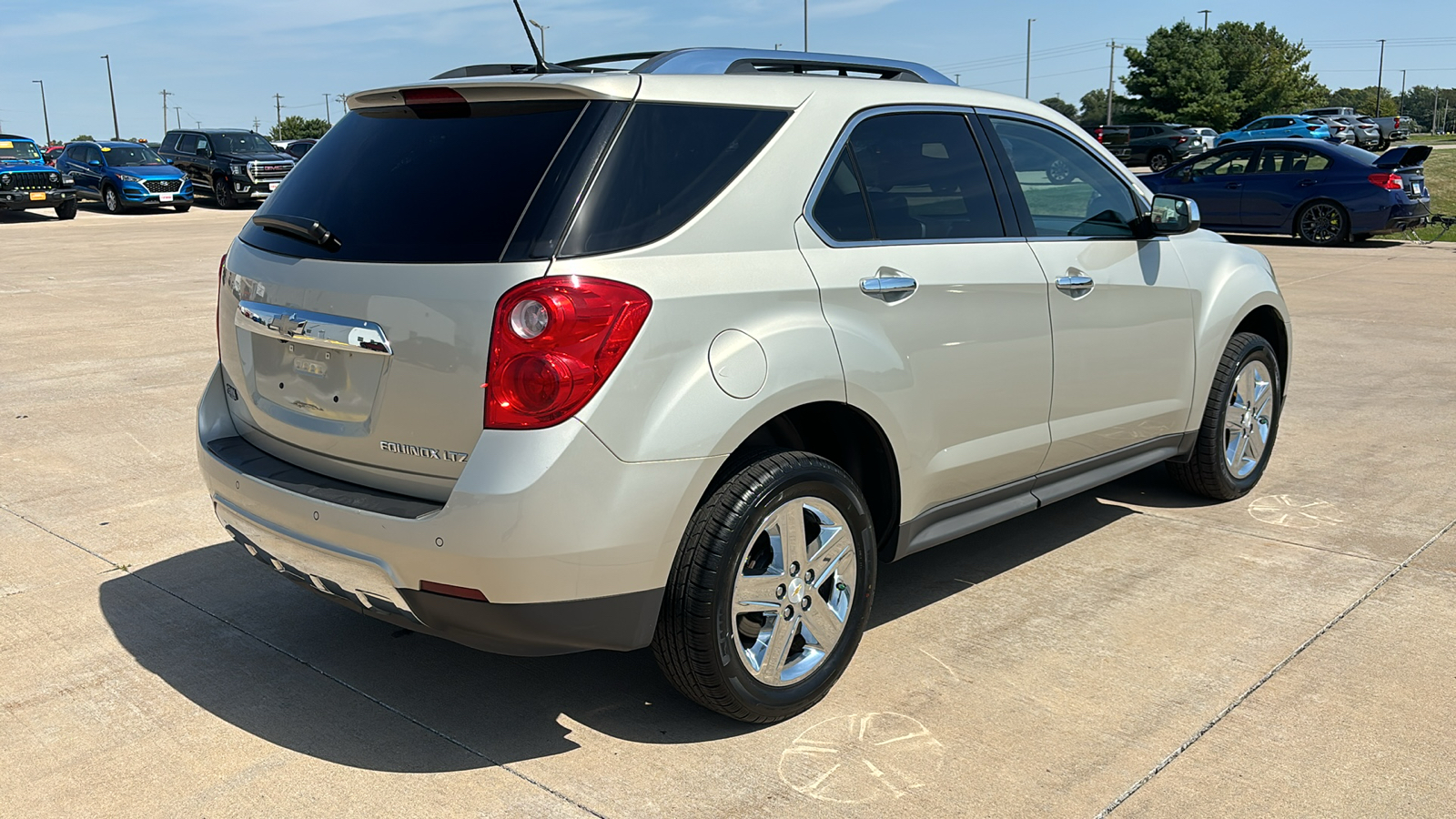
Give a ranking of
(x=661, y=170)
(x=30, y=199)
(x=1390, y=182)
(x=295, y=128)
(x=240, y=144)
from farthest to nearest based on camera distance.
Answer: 1. (x=295, y=128)
2. (x=240, y=144)
3. (x=30, y=199)
4. (x=1390, y=182)
5. (x=661, y=170)

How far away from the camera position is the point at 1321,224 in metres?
18.2

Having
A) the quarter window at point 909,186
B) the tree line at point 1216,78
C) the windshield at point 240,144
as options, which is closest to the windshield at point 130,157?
the windshield at point 240,144

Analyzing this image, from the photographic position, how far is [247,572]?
181 inches

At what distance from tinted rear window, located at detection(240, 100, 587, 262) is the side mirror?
2.57 meters

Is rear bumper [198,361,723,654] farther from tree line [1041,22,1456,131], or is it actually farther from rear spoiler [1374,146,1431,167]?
tree line [1041,22,1456,131]

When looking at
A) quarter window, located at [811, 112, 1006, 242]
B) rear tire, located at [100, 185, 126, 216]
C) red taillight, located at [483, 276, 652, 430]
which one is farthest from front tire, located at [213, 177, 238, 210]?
red taillight, located at [483, 276, 652, 430]

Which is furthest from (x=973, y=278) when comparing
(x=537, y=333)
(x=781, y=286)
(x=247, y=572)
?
(x=247, y=572)

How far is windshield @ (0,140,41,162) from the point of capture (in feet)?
84.5

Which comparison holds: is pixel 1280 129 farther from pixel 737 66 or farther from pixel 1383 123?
pixel 737 66

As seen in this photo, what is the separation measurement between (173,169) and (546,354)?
29.9 metres

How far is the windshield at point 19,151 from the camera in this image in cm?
2577

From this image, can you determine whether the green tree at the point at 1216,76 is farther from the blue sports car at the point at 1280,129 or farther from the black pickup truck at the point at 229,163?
the black pickup truck at the point at 229,163

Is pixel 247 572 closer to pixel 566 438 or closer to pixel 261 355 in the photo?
pixel 261 355

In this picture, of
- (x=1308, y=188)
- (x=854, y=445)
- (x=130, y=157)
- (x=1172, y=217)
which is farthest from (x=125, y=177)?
Answer: (x=854, y=445)
